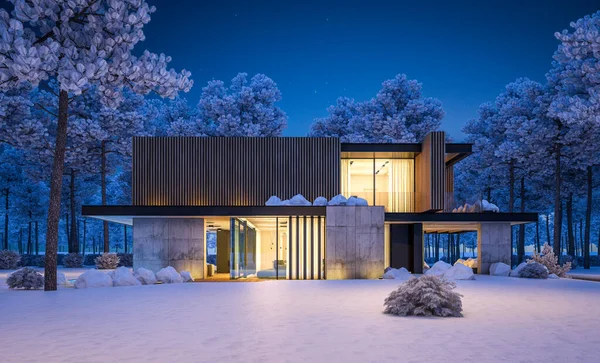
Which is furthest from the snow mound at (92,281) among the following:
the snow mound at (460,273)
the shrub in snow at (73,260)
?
the shrub in snow at (73,260)

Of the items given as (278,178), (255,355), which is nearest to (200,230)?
(278,178)

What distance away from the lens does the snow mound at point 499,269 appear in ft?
78.8

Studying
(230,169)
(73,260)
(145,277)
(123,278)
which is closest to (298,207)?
(145,277)

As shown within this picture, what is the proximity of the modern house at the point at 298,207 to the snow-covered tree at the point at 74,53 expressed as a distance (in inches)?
242

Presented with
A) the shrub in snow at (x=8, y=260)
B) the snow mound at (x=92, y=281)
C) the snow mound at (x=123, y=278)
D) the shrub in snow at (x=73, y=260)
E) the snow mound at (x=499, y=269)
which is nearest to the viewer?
the snow mound at (x=92, y=281)

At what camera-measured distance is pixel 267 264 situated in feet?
93.6

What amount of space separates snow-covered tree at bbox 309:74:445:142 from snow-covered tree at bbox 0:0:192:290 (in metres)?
26.5

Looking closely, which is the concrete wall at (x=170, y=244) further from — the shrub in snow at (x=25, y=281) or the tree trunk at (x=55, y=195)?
the tree trunk at (x=55, y=195)

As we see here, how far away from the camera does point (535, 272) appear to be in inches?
877

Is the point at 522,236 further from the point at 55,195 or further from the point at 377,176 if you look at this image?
the point at 55,195

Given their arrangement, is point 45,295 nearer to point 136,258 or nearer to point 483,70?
point 136,258

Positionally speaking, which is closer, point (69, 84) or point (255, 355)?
point (255, 355)

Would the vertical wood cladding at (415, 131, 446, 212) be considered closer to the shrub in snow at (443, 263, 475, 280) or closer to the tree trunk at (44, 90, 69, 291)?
the shrub in snow at (443, 263, 475, 280)

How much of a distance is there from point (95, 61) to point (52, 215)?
481cm
